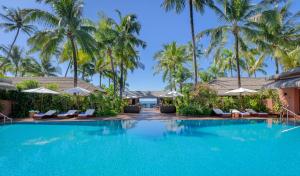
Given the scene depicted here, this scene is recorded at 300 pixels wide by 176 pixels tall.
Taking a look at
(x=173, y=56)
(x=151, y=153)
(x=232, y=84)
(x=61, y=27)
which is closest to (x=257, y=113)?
(x=232, y=84)

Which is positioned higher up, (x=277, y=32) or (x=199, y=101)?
(x=277, y=32)

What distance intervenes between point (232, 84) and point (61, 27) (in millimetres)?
19183

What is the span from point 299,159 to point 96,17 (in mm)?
21222

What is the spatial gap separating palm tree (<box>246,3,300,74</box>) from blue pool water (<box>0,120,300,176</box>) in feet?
33.1

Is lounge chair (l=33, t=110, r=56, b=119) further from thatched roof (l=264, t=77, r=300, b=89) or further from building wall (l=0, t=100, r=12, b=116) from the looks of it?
thatched roof (l=264, t=77, r=300, b=89)

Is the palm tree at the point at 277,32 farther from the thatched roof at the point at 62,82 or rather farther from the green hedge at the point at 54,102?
the thatched roof at the point at 62,82

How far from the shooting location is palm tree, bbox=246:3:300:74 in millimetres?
15746

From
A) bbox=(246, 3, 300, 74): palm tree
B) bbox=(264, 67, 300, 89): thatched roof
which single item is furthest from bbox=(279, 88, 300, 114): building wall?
bbox=(246, 3, 300, 74): palm tree

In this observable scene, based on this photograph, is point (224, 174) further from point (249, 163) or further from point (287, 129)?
point (287, 129)

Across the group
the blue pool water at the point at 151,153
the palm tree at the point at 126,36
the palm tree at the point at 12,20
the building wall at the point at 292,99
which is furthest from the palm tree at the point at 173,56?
the blue pool water at the point at 151,153

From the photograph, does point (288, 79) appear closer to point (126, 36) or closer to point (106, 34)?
point (126, 36)

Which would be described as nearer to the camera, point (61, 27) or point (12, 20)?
point (61, 27)

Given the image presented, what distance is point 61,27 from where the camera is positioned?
15672 mm

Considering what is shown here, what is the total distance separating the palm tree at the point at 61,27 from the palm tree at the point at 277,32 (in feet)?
47.5
